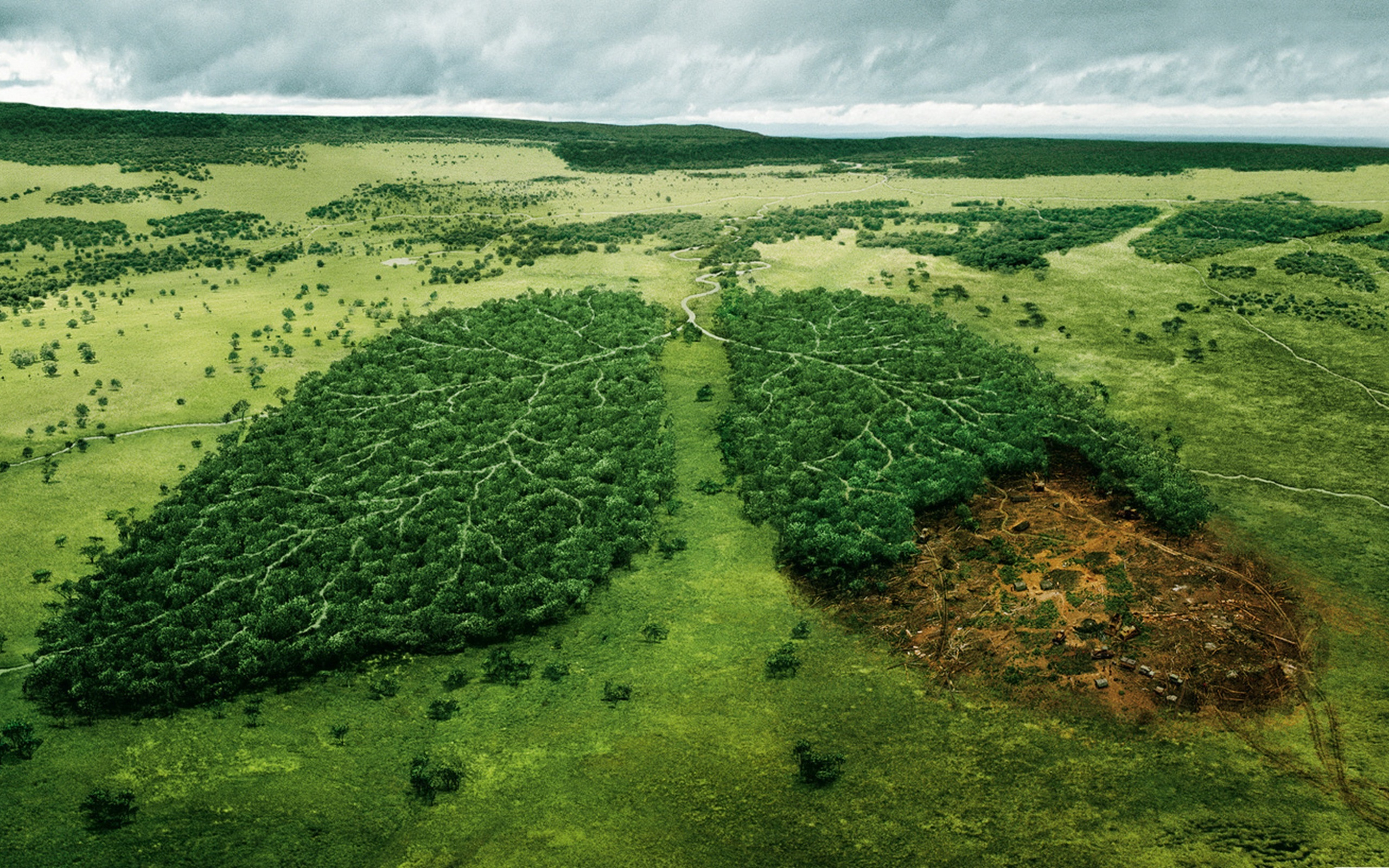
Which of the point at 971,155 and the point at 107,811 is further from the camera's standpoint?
the point at 971,155

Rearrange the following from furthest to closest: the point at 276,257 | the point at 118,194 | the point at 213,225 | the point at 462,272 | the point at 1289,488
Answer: the point at 118,194, the point at 213,225, the point at 276,257, the point at 462,272, the point at 1289,488

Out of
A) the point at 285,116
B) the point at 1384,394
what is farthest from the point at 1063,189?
the point at 285,116

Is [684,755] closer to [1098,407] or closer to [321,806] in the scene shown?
[321,806]

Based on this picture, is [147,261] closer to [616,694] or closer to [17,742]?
[17,742]

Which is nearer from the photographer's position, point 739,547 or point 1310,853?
point 1310,853

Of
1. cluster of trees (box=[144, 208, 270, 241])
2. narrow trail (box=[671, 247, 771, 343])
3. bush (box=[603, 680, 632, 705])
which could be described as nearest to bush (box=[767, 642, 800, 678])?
bush (box=[603, 680, 632, 705])

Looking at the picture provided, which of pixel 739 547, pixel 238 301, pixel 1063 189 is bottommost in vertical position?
pixel 739 547

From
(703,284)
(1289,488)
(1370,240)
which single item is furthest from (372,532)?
(1370,240)
